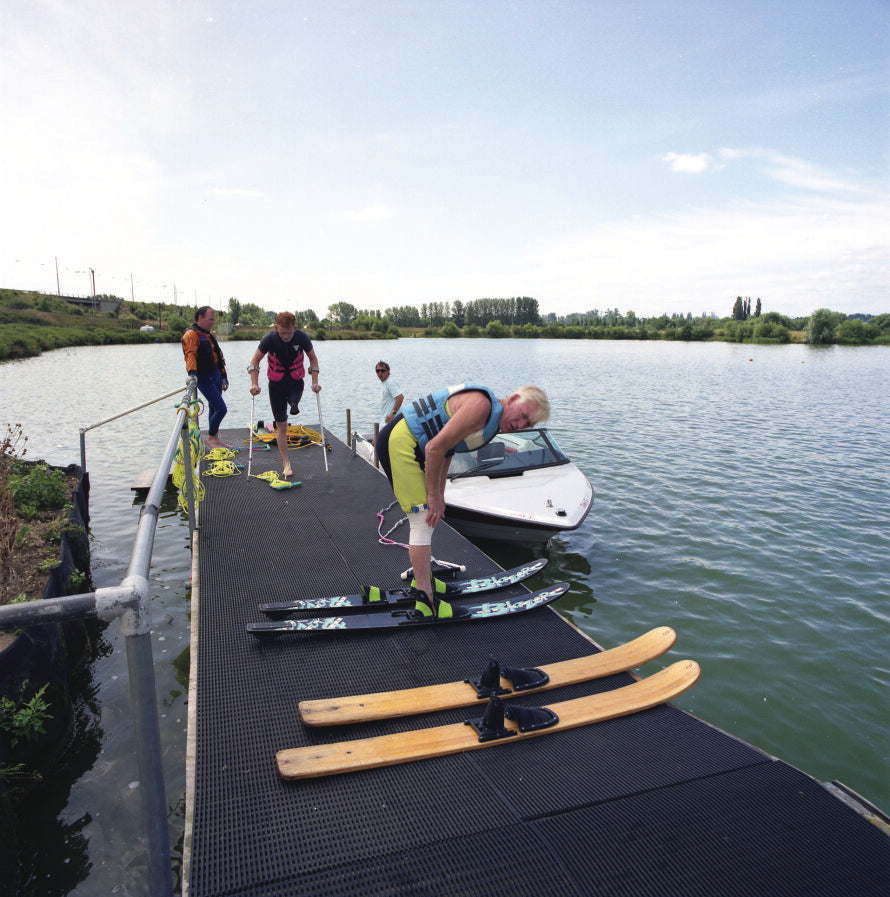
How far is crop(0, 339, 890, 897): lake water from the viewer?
4.35 metres

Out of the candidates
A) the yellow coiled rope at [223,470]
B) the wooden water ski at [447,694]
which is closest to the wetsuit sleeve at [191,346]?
the yellow coiled rope at [223,470]

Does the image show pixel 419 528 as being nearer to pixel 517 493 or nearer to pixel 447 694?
pixel 447 694

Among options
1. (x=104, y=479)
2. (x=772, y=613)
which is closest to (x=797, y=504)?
(x=772, y=613)

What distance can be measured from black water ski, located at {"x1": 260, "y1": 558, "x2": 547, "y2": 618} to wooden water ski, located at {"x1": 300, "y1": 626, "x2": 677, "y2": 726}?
1.15 m

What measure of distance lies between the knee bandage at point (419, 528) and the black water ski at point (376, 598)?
66 cm

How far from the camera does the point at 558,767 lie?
10.2 feet

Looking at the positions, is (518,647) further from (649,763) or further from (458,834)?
(458,834)

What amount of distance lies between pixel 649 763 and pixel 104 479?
1331 cm

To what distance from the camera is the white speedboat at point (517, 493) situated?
314 inches

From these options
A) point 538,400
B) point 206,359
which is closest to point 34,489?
point 206,359

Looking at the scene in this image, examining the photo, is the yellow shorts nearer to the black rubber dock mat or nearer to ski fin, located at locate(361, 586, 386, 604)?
ski fin, located at locate(361, 586, 386, 604)

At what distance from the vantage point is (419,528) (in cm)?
441

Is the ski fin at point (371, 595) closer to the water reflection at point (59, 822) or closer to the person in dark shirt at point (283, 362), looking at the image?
the water reflection at point (59, 822)

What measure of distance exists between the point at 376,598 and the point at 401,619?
0.33 meters
